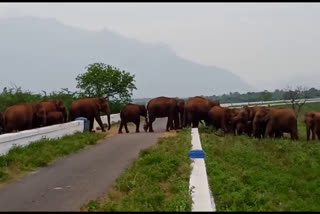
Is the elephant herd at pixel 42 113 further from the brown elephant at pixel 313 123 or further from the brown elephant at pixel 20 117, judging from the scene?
the brown elephant at pixel 313 123

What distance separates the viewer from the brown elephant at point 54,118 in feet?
73.7

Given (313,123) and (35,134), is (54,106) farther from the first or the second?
(313,123)

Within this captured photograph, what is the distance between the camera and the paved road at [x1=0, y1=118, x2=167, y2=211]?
9.23m

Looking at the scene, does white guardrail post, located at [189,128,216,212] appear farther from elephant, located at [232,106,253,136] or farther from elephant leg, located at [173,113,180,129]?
elephant leg, located at [173,113,180,129]

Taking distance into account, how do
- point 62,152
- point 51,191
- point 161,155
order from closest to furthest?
1. point 51,191
2. point 161,155
3. point 62,152

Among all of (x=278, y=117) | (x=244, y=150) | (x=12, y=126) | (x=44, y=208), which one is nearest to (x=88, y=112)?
(x=12, y=126)

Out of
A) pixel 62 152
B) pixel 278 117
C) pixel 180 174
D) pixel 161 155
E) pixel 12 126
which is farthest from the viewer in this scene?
pixel 278 117

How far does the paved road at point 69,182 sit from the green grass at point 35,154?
0.29 m

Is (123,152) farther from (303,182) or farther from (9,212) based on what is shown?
(9,212)

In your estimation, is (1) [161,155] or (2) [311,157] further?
(2) [311,157]

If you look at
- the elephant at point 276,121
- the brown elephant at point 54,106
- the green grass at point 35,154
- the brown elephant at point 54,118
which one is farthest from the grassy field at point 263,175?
the brown elephant at point 54,106

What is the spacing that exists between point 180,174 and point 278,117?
13018 millimetres

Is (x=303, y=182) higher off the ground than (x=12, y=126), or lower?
lower

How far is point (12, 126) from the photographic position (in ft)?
63.4
